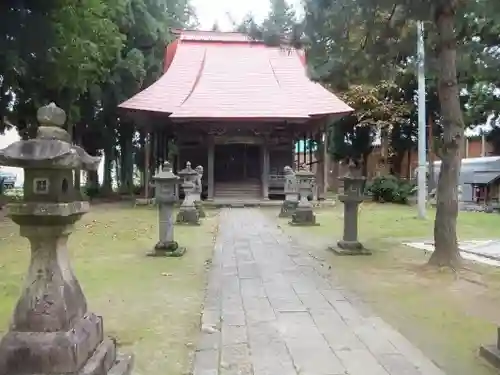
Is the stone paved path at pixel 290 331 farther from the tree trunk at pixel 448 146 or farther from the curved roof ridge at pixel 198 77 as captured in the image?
the curved roof ridge at pixel 198 77

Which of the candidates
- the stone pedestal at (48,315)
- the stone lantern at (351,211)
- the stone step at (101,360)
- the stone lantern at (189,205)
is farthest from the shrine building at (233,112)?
the stone pedestal at (48,315)

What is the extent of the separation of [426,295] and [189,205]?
8839 mm

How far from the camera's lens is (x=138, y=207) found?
20.5m

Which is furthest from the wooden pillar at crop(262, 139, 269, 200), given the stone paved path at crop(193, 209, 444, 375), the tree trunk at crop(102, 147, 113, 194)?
the stone paved path at crop(193, 209, 444, 375)

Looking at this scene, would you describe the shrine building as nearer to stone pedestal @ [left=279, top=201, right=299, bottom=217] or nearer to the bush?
the bush

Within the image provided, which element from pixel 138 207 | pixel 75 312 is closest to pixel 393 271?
pixel 75 312

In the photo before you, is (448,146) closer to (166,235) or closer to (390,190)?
(166,235)

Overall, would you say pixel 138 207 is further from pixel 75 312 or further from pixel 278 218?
pixel 75 312

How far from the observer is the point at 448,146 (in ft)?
25.9

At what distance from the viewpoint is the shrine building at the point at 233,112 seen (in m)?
20.0

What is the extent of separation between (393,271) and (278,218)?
8125 mm

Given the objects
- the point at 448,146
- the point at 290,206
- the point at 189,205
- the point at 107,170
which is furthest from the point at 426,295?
the point at 107,170

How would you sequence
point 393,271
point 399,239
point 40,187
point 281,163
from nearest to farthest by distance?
point 40,187
point 393,271
point 399,239
point 281,163

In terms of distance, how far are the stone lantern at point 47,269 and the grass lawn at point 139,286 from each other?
2.53ft
